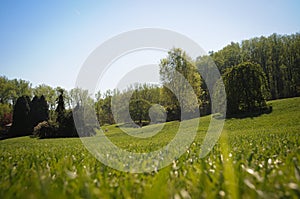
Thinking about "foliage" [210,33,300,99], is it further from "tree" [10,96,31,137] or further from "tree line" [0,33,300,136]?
"tree" [10,96,31,137]

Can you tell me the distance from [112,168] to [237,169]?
3.98 feet

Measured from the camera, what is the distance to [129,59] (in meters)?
7.05

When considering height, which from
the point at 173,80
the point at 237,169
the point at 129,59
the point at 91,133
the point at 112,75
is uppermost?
the point at 173,80

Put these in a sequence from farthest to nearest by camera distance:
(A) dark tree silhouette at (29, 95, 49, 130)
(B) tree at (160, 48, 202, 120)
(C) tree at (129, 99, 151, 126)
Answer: (A) dark tree silhouette at (29, 95, 49, 130)
(C) tree at (129, 99, 151, 126)
(B) tree at (160, 48, 202, 120)

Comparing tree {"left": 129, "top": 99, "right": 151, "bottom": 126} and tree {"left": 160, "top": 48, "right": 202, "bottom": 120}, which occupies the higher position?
tree {"left": 160, "top": 48, "right": 202, "bottom": 120}

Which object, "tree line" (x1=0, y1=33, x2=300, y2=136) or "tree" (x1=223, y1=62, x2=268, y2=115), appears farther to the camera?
"tree line" (x1=0, y1=33, x2=300, y2=136)

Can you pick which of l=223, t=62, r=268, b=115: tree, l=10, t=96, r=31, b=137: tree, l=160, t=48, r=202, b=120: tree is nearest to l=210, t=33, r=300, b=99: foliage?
l=160, t=48, r=202, b=120: tree

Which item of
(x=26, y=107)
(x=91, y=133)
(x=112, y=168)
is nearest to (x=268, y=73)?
(x=91, y=133)

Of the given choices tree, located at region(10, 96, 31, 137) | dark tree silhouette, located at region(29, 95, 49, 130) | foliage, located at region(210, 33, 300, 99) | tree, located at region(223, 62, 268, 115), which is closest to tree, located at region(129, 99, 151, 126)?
tree, located at region(223, 62, 268, 115)

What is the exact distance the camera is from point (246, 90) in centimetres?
2777

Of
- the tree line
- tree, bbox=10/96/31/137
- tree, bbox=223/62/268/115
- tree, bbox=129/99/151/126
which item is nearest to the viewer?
tree, bbox=223/62/268/115

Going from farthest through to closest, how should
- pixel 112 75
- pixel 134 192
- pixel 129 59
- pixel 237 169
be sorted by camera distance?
pixel 129 59 < pixel 112 75 < pixel 237 169 < pixel 134 192

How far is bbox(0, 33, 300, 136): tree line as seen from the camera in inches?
1105

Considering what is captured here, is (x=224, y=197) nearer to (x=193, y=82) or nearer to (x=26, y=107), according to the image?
(x=193, y=82)
